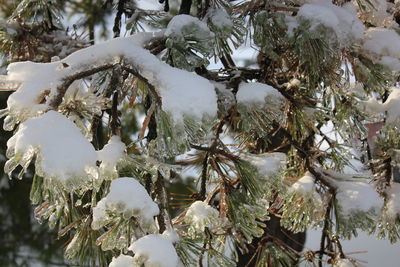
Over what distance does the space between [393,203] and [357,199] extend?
27 centimetres

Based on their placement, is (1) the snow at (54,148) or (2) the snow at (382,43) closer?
(1) the snow at (54,148)

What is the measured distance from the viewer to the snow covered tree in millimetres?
389

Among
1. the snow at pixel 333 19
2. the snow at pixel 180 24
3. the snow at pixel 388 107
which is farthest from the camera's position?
the snow at pixel 388 107

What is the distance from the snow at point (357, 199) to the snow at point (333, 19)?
0.24 m

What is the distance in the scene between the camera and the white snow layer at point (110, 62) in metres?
0.41

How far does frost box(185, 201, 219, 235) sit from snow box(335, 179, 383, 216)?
0.83 ft

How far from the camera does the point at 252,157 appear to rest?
621 mm

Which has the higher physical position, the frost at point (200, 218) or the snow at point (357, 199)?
the frost at point (200, 218)

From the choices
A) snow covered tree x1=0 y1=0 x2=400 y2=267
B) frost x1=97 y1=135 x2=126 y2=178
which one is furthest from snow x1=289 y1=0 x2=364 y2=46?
frost x1=97 y1=135 x2=126 y2=178

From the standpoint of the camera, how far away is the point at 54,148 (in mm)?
358

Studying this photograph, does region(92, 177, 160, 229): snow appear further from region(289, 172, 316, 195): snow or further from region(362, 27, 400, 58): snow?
region(362, 27, 400, 58): snow

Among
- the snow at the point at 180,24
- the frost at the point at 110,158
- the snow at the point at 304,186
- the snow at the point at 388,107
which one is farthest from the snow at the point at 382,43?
the frost at the point at 110,158

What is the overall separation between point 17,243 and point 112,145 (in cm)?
225

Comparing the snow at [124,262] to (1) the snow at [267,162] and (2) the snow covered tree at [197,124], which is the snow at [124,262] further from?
(1) the snow at [267,162]
